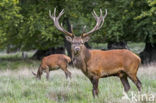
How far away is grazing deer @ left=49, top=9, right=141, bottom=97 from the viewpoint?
7.25m

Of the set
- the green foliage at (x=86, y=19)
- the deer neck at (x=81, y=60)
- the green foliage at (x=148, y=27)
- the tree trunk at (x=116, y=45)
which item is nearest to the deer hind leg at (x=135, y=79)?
the deer neck at (x=81, y=60)

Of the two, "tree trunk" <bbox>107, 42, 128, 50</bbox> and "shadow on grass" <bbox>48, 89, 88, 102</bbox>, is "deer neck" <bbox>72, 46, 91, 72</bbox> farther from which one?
"tree trunk" <bbox>107, 42, 128, 50</bbox>

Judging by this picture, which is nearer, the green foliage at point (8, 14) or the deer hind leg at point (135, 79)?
the deer hind leg at point (135, 79)

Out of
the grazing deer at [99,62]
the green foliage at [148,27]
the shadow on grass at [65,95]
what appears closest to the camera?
the shadow on grass at [65,95]

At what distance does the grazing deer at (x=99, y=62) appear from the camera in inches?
285

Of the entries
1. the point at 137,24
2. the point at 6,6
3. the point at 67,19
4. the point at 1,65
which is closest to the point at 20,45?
the point at 1,65

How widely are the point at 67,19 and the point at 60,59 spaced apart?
6.59 metres

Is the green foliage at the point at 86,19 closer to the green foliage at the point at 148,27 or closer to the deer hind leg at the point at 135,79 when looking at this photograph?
the green foliage at the point at 148,27

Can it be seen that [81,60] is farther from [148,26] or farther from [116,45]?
[116,45]

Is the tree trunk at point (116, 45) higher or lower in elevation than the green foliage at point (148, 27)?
lower

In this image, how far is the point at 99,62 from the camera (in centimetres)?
752

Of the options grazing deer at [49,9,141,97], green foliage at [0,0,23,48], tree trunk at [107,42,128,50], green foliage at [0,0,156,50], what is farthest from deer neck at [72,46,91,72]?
tree trunk at [107,42,128,50]

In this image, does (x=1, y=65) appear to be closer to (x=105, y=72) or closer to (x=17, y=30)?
(x=17, y=30)

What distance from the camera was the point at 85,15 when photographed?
19531mm
